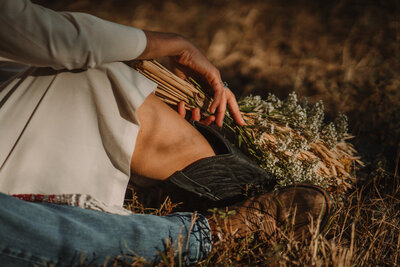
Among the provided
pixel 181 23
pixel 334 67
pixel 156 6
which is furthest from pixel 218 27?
pixel 334 67

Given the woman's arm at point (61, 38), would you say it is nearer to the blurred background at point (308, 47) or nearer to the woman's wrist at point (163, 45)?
the woman's wrist at point (163, 45)

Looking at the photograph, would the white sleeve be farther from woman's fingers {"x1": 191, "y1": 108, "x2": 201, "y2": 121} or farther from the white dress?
woman's fingers {"x1": 191, "y1": 108, "x2": 201, "y2": 121}

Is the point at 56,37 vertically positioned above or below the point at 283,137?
above

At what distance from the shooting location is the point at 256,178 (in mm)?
1427

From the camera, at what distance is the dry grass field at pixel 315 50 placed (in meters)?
2.40

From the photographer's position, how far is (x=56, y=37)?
32.9 inches

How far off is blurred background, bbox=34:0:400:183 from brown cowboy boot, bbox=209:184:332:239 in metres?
0.87

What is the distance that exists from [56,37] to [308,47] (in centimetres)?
301

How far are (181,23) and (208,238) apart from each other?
3.43m

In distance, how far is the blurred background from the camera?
2503 millimetres

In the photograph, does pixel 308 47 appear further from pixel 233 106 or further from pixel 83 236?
pixel 83 236

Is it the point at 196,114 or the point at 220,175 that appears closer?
the point at 220,175

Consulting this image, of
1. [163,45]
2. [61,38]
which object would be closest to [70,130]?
[61,38]

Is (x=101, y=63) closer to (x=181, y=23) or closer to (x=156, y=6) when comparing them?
(x=181, y=23)
